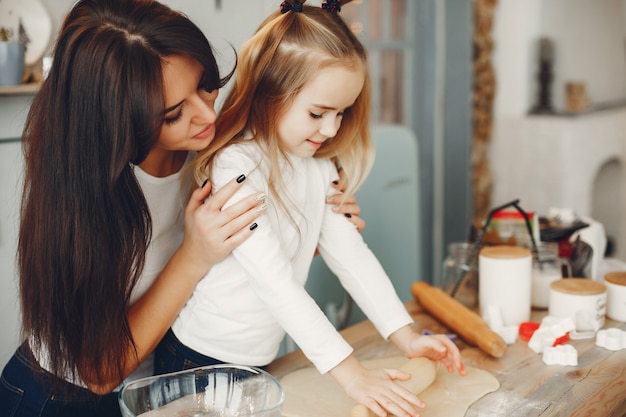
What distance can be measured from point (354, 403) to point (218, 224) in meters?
0.39

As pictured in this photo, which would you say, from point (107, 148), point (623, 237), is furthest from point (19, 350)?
point (623, 237)

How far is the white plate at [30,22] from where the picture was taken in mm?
1565

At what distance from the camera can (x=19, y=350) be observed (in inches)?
53.1

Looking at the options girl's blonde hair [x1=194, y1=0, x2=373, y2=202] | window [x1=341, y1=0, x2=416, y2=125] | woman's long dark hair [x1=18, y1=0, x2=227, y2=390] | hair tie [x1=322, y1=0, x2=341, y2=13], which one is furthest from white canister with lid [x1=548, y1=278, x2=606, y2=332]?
window [x1=341, y1=0, x2=416, y2=125]

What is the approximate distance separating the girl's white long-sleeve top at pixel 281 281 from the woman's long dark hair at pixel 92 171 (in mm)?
153

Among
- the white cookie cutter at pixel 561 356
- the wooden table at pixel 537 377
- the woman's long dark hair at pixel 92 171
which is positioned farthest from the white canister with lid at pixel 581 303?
the woman's long dark hair at pixel 92 171

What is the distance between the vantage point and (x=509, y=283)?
1570mm

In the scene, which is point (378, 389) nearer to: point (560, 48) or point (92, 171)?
point (92, 171)

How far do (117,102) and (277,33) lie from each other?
34cm

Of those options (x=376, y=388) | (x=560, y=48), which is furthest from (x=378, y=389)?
(x=560, y=48)

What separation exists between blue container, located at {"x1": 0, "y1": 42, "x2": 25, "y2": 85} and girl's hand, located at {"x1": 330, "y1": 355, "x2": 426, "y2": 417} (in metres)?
0.93

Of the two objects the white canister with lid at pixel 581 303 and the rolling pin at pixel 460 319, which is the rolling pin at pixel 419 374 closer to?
the rolling pin at pixel 460 319

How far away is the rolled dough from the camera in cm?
119

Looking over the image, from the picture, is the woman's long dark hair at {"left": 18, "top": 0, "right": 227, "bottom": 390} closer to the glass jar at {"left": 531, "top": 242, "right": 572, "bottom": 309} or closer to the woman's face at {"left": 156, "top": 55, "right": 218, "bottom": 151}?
the woman's face at {"left": 156, "top": 55, "right": 218, "bottom": 151}
